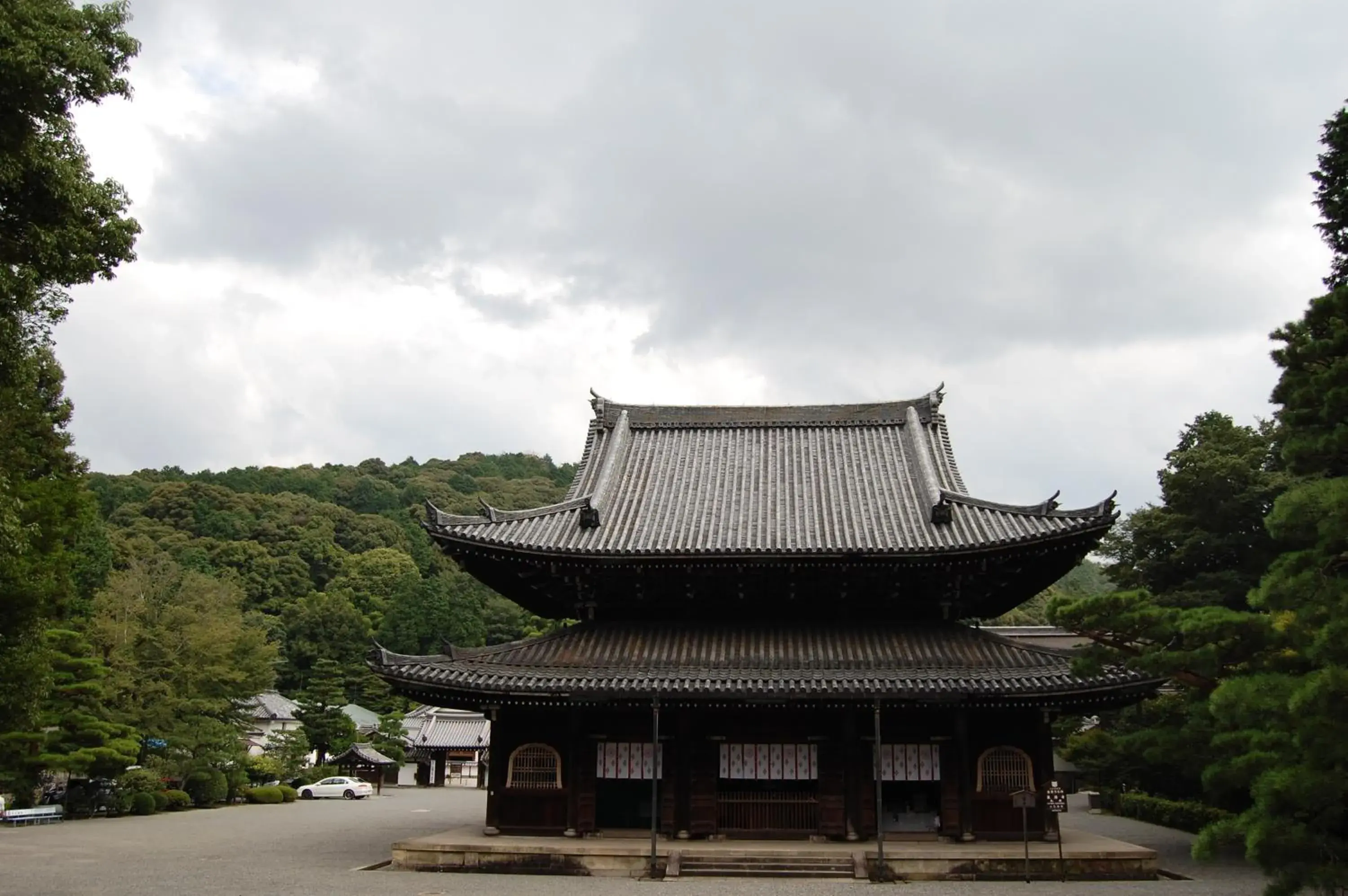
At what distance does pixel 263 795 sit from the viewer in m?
47.8

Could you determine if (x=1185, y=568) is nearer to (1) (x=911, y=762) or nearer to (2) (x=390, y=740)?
(1) (x=911, y=762)

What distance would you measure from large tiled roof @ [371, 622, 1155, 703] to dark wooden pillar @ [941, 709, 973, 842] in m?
1.23

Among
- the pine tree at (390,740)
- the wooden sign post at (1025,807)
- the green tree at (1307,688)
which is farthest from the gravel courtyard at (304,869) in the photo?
the pine tree at (390,740)

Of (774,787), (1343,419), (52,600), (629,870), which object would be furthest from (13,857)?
(1343,419)

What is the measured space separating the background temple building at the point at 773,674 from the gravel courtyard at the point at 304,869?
2.50 meters

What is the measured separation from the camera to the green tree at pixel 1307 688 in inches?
395

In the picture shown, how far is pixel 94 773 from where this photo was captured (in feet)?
117

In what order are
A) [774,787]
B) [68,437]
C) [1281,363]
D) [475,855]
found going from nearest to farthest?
[1281,363]
[475,855]
[774,787]
[68,437]

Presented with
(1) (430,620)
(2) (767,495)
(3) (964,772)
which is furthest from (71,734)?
(1) (430,620)

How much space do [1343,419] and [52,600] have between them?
28250 millimetres

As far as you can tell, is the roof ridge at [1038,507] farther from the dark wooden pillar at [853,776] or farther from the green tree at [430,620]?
the green tree at [430,620]

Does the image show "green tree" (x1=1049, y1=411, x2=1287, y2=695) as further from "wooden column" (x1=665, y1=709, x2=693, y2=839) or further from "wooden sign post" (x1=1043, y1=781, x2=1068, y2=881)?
"wooden column" (x1=665, y1=709, x2=693, y2=839)

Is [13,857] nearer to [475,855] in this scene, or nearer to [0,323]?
[475,855]

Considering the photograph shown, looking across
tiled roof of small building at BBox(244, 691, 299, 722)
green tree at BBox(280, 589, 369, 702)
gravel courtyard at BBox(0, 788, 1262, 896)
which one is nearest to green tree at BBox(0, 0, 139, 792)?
gravel courtyard at BBox(0, 788, 1262, 896)
